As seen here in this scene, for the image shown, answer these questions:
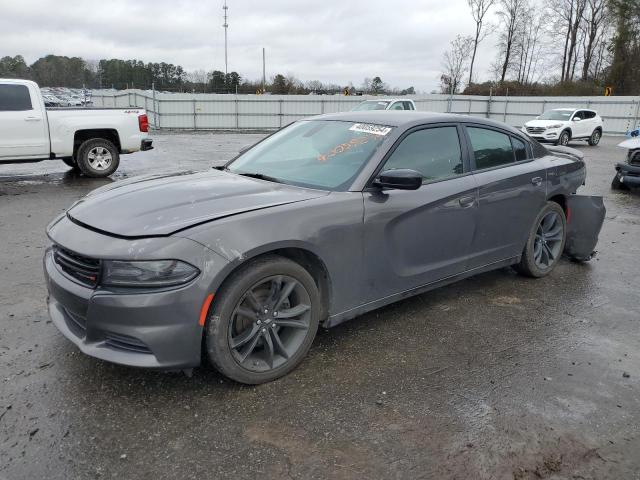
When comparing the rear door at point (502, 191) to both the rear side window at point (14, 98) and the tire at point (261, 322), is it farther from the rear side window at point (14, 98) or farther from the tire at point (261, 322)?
the rear side window at point (14, 98)

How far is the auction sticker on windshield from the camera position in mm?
3835

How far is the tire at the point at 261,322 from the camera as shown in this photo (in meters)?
2.83

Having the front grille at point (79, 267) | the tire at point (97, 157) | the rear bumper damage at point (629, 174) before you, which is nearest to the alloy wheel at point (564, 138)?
the rear bumper damage at point (629, 174)

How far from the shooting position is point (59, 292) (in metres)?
2.94

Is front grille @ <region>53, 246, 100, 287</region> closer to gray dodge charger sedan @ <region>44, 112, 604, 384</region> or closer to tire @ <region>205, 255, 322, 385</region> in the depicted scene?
gray dodge charger sedan @ <region>44, 112, 604, 384</region>

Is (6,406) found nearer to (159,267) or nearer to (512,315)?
(159,267)

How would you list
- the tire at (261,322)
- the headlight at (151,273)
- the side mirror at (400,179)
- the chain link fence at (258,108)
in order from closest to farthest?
the headlight at (151,273), the tire at (261,322), the side mirror at (400,179), the chain link fence at (258,108)

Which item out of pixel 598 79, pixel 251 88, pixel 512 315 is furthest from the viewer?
pixel 251 88

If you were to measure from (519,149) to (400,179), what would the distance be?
6.79 feet

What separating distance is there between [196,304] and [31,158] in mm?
9053

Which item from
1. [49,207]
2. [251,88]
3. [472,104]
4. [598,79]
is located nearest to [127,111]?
[49,207]

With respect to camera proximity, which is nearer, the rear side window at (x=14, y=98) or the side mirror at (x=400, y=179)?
the side mirror at (x=400, y=179)

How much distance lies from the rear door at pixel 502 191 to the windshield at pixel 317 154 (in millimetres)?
1029

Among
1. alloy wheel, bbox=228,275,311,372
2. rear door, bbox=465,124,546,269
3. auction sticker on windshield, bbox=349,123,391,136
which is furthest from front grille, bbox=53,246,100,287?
rear door, bbox=465,124,546,269
